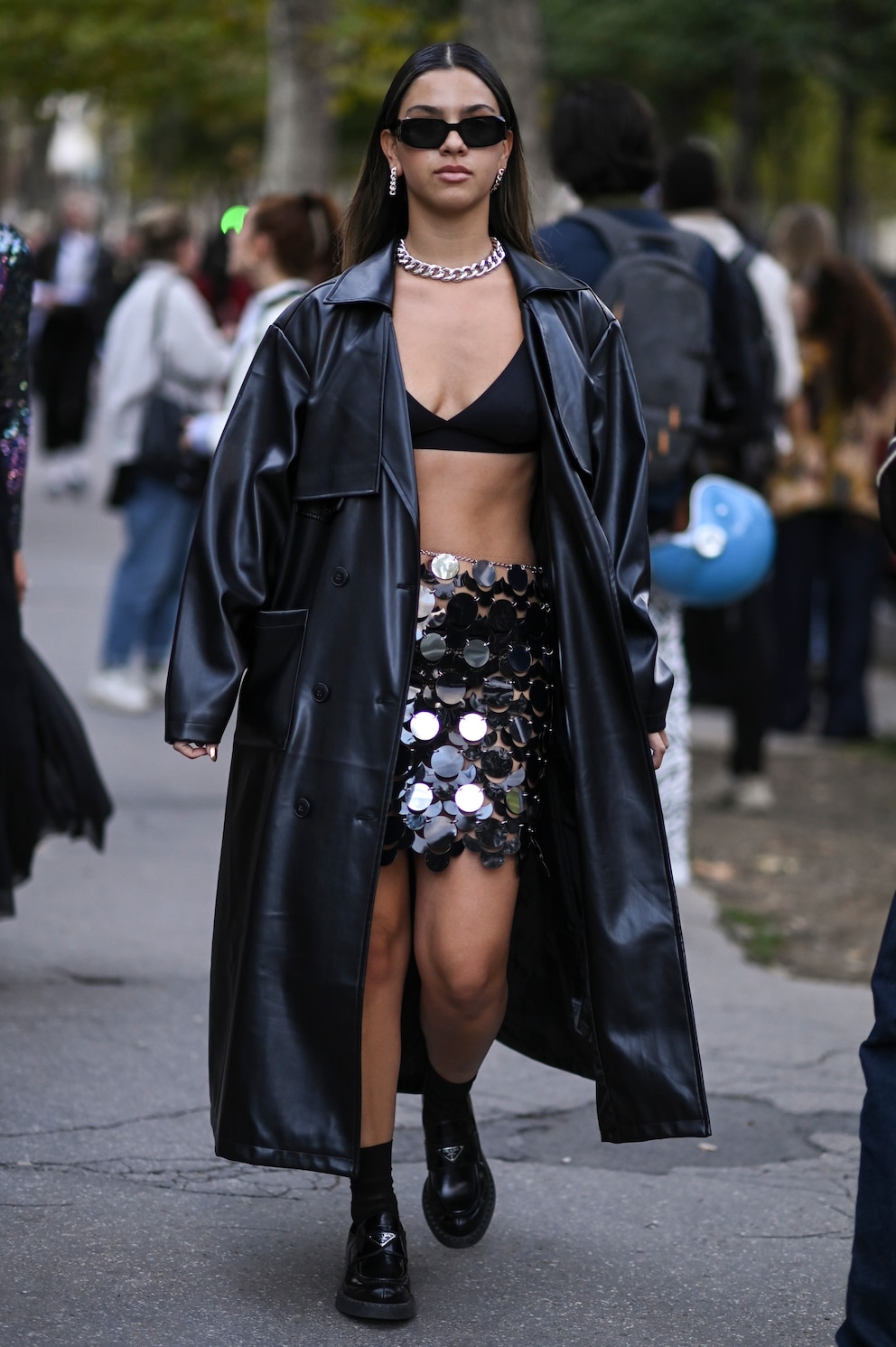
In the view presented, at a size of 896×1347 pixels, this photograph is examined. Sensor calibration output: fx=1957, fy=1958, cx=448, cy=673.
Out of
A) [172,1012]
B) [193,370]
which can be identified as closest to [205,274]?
[193,370]

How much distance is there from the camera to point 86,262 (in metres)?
16.9

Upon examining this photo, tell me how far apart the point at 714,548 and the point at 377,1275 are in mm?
2900

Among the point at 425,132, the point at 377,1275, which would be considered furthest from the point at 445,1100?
the point at 425,132

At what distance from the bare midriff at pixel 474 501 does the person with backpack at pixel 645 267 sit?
1.82 metres

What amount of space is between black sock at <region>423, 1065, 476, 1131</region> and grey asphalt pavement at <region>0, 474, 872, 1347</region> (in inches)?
10.1

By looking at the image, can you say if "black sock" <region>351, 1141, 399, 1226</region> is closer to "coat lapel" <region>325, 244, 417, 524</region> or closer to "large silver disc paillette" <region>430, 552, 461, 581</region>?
"large silver disc paillette" <region>430, 552, 461, 581</region>

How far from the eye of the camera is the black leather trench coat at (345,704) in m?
3.21

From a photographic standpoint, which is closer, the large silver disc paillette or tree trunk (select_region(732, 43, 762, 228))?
the large silver disc paillette

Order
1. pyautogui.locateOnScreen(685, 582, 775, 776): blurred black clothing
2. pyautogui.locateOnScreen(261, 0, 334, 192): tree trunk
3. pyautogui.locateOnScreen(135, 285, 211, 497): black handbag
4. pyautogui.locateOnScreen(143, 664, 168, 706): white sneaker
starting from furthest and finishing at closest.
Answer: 1. pyautogui.locateOnScreen(261, 0, 334, 192): tree trunk
2. pyautogui.locateOnScreen(143, 664, 168, 706): white sneaker
3. pyautogui.locateOnScreen(135, 285, 211, 497): black handbag
4. pyautogui.locateOnScreen(685, 582, 775, 776): blurred black clothing

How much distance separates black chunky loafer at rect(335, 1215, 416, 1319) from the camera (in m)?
3.27

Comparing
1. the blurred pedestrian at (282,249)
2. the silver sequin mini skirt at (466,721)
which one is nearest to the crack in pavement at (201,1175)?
the silver sequin mini skirt at (466,721)

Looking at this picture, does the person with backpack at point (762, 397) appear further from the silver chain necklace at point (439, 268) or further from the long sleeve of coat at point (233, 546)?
the long sleeve of coat at point (233, 546)

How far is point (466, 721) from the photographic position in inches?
130

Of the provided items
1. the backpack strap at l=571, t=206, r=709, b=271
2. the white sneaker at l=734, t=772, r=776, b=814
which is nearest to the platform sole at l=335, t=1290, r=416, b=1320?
the backpack strap at l=571, t=206, r=709, b=271
